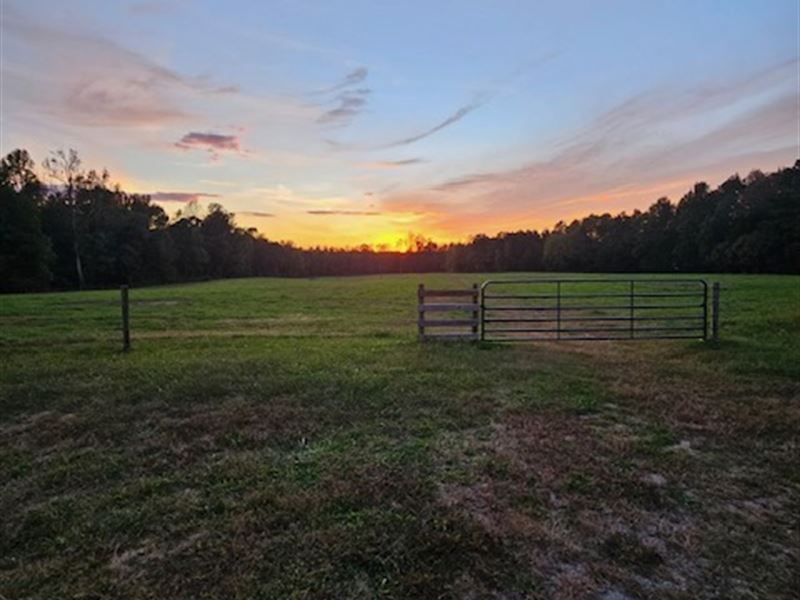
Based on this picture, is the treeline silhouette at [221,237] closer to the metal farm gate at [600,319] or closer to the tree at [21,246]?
the tree at [21,246]

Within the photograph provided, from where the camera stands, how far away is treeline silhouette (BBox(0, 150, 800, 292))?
43188 mm

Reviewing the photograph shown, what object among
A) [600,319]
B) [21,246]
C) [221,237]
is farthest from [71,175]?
[600,319]

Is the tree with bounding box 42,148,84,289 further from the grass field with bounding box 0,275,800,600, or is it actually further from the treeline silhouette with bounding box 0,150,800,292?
the grass field with bounding box 0,275,800,600

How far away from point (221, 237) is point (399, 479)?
75980 mm

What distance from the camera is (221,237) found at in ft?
243

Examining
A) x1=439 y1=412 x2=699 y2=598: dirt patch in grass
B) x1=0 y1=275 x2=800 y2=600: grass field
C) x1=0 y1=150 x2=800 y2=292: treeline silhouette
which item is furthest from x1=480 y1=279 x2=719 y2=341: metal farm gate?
x1=0 y1=150 x2=800 y2=292: treeline silhouette

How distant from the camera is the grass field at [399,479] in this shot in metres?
2.77

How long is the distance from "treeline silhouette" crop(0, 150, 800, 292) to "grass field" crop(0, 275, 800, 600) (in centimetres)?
4441

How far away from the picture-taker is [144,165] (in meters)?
19.3

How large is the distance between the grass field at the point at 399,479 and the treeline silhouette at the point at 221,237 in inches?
1748

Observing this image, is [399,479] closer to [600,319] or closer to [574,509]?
[574,509]

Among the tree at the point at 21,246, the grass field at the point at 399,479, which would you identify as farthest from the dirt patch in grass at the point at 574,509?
the tree at the point at 21,246

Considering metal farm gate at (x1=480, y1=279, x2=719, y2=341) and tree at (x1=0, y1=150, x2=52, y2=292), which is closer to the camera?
metal farm gate at (x1=480, y1=279, x2=719, y2=341)

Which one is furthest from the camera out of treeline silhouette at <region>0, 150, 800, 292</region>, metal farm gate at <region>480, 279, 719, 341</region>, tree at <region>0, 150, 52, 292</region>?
treeline silhouette at <region>0, 150, 800, 292</region>
